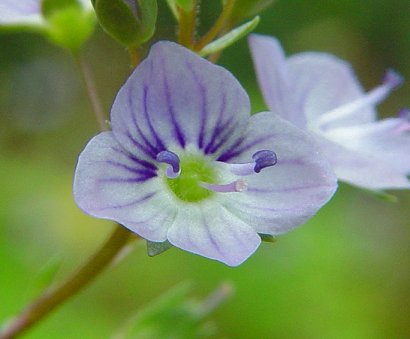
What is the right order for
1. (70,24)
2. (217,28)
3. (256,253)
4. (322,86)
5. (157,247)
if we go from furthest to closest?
1. (256,253)
2. (322,86)
3. (70,24)
4. (217,28)
5. (157,247)

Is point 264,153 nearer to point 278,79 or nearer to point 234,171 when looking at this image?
point 234,171

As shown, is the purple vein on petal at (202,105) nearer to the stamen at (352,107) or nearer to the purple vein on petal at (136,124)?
the purple vein on petal at (136,124)

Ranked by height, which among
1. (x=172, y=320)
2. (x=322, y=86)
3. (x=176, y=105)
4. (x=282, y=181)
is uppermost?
(x=176, y=105)

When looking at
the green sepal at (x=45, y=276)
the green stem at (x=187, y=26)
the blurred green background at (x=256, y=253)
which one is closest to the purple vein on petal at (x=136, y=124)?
the green stem at (x=187, y=26)

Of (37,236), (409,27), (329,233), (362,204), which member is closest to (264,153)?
(329,233)

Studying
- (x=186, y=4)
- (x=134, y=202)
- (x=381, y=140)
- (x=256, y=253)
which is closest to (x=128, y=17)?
(x=186, y=4)

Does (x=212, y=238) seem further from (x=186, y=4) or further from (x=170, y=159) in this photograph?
(x=186, y=4)
